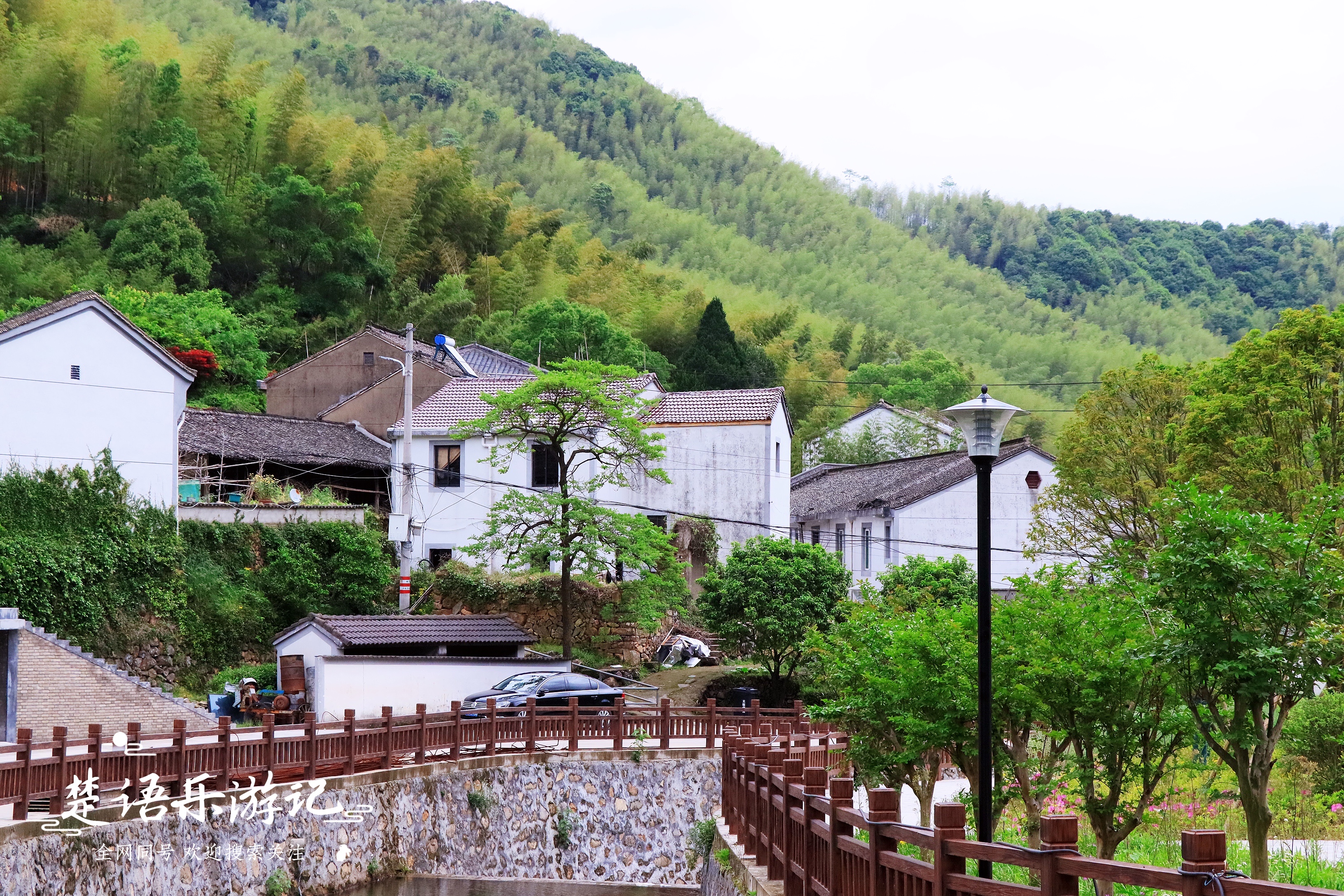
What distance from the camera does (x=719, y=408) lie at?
1574 inches

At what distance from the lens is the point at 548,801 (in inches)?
919

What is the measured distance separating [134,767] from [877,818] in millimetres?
11903

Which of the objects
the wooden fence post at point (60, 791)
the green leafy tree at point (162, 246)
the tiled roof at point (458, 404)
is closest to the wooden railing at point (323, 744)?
the wooden fence post at point (60, 791)

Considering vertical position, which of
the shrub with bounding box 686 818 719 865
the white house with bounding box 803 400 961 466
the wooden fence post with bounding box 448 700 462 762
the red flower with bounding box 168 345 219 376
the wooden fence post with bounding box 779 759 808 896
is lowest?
the shrub with bounding box 686 818 719 865

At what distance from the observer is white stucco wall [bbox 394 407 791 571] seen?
122 ft

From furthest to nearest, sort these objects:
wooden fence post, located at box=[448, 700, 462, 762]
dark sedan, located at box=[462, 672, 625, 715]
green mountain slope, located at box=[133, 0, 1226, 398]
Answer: green mountain slope, located at box=[133, 0, 1226, 398]
dark sedan, located at box=[462, 672, 625, 715]
wooden fence post, located at box=[448, 700, 462, 762]

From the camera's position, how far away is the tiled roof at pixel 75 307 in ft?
89.3

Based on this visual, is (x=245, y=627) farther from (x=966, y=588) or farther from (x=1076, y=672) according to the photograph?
(x=1076, y=672)

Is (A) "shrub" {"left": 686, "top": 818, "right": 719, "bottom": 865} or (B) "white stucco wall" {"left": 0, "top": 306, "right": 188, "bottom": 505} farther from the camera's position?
(B) "white stucco wall" {"left": 0, "top": 306, "right": 188, "bottom": 505}

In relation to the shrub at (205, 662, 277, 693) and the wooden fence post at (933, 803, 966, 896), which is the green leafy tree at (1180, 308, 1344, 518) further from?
the shrub at (205, 662, 277, 693)

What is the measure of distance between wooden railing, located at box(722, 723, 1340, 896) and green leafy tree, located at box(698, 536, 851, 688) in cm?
1708

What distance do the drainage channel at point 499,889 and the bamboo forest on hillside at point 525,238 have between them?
27437mm

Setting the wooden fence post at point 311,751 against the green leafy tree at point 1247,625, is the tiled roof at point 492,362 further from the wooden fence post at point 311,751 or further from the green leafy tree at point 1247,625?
the green leafy tree at point 1247,625

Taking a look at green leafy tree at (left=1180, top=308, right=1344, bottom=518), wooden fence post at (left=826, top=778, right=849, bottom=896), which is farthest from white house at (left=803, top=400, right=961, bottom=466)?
wooden fence post at (left=826, top=778, right=849, bottom=896)
